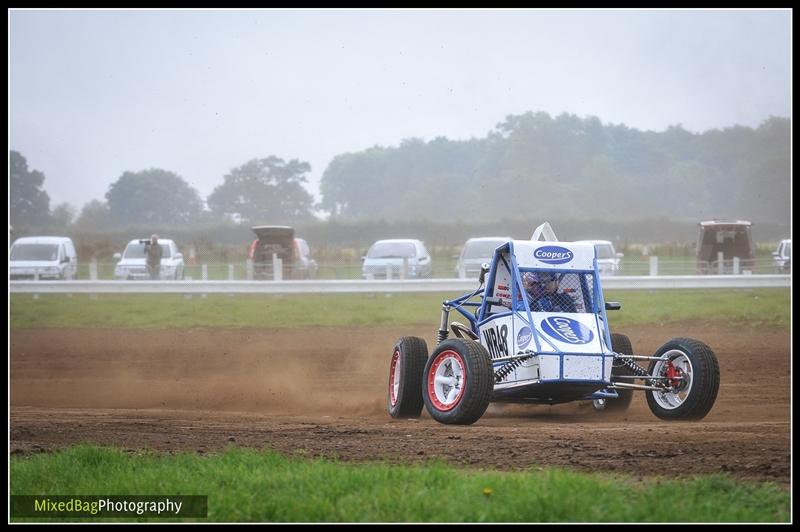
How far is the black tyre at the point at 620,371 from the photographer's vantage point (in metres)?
11.5

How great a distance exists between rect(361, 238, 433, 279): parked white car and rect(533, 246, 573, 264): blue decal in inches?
585

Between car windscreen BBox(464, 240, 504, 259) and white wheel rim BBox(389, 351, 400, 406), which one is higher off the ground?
car windscreen BBox(464, 240, 504, 259)

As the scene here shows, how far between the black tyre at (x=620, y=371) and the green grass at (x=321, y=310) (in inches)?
346

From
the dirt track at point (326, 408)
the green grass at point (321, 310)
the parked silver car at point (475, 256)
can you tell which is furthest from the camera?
the parked silver car at point (475, 256)

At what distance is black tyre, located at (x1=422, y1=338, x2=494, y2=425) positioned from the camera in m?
10.1

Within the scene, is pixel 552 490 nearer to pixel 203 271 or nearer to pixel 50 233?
pixel 203 271

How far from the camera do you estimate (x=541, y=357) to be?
33.8ft

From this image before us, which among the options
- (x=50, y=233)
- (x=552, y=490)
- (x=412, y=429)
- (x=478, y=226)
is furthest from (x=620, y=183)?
(x=552, y=490)

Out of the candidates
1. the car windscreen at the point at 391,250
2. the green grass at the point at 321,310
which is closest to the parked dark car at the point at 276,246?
the car windscreen at the point at 391,250

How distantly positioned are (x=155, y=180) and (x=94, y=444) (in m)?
25.7

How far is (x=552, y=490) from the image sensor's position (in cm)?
661

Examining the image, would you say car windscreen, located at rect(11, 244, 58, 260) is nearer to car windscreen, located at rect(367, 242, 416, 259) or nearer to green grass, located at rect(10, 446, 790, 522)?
car windscreen, located at rect(367, 242, 416, 259)

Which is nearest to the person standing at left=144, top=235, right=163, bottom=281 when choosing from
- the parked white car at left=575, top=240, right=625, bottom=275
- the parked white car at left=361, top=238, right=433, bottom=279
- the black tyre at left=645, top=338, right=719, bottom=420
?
the parked white car at left=361, top=238, right=433, bottom=279

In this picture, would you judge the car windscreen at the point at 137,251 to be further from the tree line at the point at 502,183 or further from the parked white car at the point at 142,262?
the tree line at the point at 502,183
